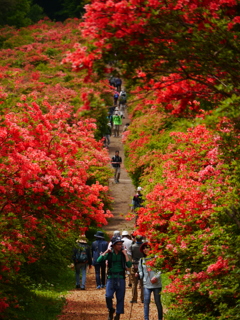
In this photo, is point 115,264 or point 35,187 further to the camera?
point 115,264

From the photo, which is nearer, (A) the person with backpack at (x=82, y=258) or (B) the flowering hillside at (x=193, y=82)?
(B) the flowering hillside at (x=193, y=82)

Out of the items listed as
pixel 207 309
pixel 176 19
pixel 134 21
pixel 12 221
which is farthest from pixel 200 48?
pixel 12 221

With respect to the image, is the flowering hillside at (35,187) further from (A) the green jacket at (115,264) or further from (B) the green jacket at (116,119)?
(B) the green jacket at (116,119)

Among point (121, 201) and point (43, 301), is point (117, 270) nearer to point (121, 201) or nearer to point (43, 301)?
point (43, 301)

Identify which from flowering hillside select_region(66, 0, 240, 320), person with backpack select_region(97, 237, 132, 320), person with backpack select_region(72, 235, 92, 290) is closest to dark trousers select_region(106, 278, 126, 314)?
person with backpack select_region(97, 237, 132, 320)

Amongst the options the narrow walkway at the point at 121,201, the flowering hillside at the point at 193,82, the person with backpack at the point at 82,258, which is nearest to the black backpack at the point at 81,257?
the person with backpack at the point at 82,258

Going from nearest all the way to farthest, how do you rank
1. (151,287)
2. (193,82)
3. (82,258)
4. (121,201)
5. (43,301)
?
(193,82), (151,287), (43,301), (82,258), (121,201)

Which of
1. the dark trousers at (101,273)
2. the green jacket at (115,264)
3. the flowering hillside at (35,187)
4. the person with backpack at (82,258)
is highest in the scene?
the flowering hillside at (35,187)

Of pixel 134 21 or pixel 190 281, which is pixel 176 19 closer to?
pixel 134 21

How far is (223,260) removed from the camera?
870cm

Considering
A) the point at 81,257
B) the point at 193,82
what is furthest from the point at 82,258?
the point at 193,82

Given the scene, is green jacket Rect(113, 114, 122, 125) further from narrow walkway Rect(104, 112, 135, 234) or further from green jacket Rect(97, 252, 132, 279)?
green jacket Rect(97, 252, 132, 279)

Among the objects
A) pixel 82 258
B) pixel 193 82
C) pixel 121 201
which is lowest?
pixel 121 201

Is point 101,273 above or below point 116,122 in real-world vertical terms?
above
